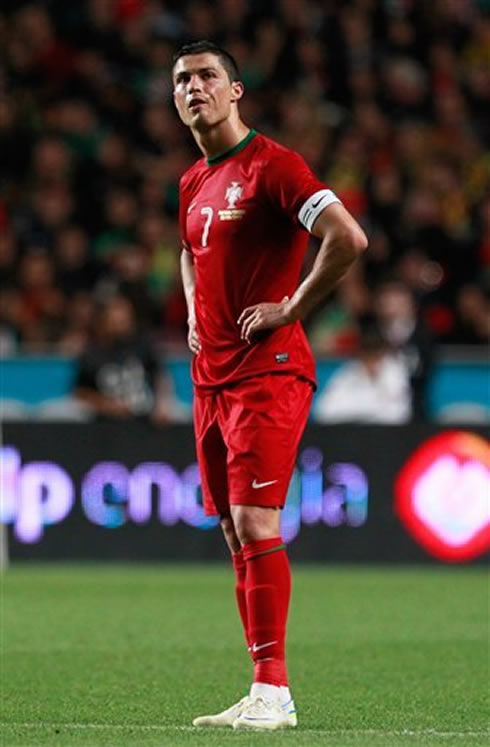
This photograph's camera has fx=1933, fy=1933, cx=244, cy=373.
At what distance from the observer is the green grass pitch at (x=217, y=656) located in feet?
19.9

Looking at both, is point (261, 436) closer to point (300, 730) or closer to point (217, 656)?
point (300, 730)

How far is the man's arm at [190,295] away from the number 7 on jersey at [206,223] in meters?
0.35

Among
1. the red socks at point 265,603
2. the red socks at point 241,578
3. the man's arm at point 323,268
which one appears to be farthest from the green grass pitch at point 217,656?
the man's arm at point 323,268

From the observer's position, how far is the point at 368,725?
6.19 m

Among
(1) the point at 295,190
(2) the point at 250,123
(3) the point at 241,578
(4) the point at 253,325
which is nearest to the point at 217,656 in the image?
(3) the point at 241,578

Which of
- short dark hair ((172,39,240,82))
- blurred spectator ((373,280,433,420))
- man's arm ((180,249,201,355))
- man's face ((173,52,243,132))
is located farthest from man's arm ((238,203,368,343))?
blurred spectator ((373,280,433,420))

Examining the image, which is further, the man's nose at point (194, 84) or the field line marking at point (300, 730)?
the man's nose at point (194, 84)

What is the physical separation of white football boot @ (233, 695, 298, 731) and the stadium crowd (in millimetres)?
7935

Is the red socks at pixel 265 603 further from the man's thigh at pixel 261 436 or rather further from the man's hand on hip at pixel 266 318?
the man's hand on hip at pixel 266 318

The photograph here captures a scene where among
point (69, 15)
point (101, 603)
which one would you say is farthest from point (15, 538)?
point (69, 15)

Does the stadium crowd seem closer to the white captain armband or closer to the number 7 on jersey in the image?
the number 7 on jersey

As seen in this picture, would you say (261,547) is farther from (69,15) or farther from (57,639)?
(69,15)

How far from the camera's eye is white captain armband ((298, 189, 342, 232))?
6.10 m

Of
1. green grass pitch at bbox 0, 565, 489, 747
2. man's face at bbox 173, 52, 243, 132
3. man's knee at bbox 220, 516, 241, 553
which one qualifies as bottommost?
green grass pitch at bbox 0, 565, 489, 747
